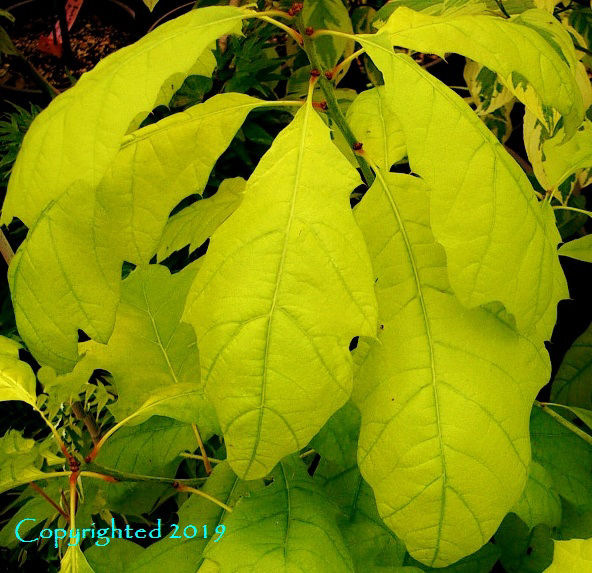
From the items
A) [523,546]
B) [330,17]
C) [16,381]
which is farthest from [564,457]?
[330,17]

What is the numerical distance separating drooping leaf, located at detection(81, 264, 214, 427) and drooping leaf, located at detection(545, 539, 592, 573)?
1.38 ft

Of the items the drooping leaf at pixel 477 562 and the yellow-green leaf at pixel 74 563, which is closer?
the yellow-green leaf at pixel 74 563

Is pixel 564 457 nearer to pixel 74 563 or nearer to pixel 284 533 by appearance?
pixel 284 533

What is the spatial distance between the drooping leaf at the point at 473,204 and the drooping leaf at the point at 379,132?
206 millimetres

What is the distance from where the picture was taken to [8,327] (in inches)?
52.4

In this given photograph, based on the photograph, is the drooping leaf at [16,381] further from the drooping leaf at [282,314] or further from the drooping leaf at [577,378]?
the drooping leaf at [577,378]

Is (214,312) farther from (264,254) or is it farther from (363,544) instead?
(363,544)

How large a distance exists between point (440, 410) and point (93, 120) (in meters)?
0.32

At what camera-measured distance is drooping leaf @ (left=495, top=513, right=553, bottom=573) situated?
0.75 metres

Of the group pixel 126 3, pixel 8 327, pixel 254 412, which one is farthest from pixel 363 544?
pixel 126 3

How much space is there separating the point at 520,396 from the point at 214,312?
25 centimetres

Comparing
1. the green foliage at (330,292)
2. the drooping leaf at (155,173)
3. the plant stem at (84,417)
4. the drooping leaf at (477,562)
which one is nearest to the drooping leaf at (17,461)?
the green foliage at (330,292)

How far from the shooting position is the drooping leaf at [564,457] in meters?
0.68

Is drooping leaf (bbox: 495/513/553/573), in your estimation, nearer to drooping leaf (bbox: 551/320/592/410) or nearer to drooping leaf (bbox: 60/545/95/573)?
drooping leaf (bbox: 551/320/592/410)
